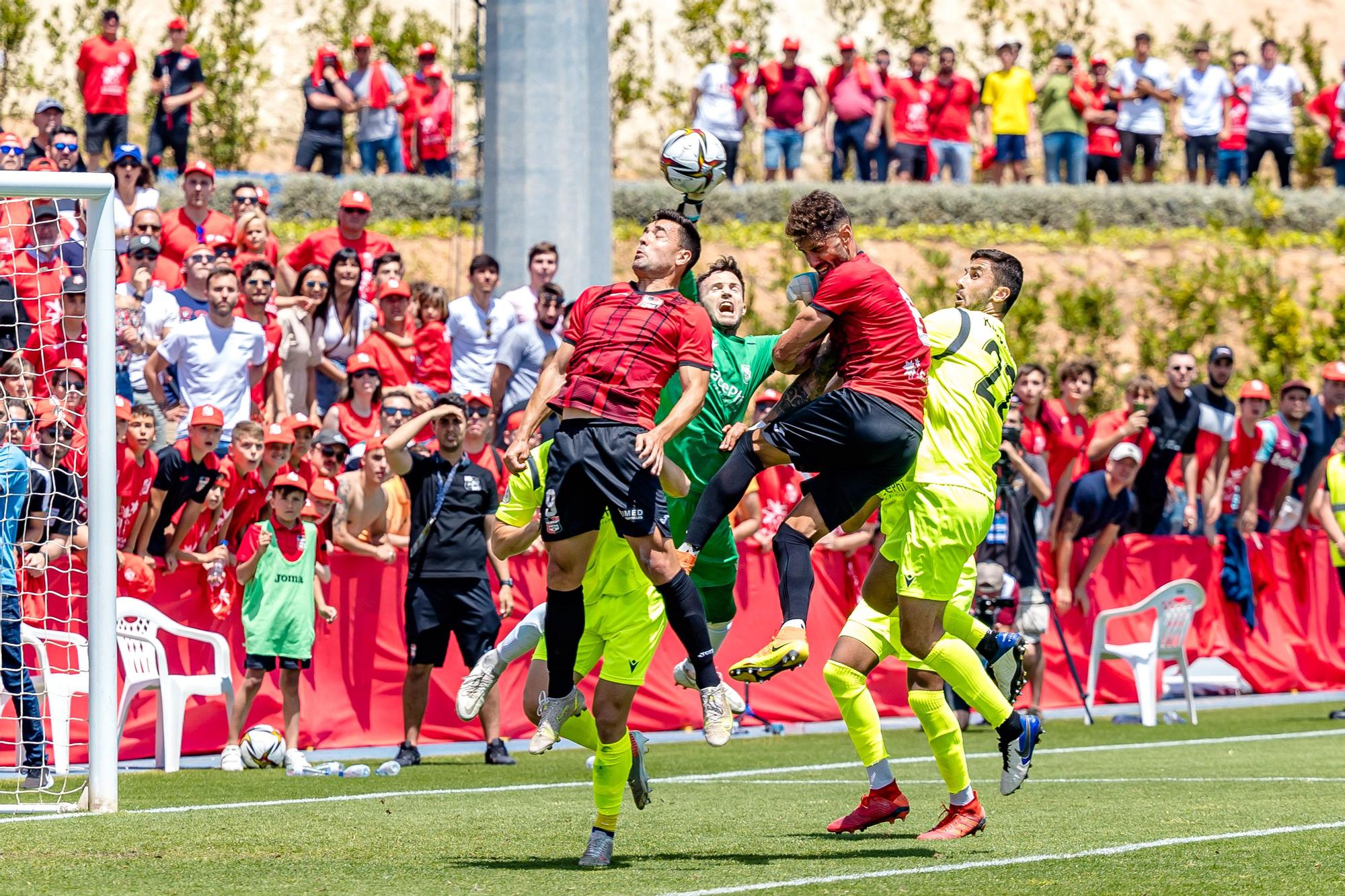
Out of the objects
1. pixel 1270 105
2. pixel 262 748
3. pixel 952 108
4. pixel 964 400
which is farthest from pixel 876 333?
pixel 1270 105

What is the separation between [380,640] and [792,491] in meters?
3.53

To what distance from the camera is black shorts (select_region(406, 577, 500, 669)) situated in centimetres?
1302

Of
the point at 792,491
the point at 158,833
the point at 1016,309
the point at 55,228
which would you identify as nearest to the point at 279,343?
the point at 55,228

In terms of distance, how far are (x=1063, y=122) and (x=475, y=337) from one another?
14713 millimetres

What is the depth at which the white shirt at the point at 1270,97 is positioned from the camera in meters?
29.0

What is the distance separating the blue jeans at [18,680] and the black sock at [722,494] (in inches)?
170

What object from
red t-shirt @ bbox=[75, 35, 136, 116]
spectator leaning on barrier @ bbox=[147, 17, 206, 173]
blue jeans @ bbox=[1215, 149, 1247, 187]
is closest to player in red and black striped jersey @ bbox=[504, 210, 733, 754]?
red t-shirt @ bbox=[75, 35, 136, 116]

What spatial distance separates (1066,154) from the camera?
97.7 ft

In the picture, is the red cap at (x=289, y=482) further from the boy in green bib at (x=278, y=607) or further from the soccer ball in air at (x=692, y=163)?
the soccer ball in air at (x=692, y=163)

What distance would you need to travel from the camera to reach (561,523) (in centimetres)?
809

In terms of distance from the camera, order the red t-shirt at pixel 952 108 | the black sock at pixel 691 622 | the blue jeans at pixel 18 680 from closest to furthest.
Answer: the black sock at pixel 691 622, the blue jeans at pixel 18 680, the red t-shirt at pixel 952 108

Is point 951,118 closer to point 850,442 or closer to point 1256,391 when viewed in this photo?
point 1256,391

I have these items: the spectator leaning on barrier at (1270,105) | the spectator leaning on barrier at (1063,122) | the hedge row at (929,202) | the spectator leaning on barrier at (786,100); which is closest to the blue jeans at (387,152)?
the hedge row at (929,202)

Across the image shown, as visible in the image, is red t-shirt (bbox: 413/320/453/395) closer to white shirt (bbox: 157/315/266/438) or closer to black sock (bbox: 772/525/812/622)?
white shirt (bbox: 157/315/266/438)
